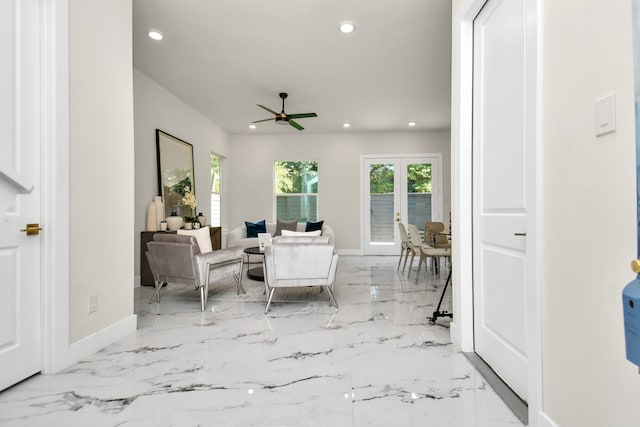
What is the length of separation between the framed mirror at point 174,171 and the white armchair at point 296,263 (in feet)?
8.31

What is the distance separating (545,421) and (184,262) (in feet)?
10.4

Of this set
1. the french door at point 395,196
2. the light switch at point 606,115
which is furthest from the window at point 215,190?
the light switch at point 606,115

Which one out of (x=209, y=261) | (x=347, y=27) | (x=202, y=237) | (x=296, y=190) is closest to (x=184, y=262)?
(x=209, y=261)

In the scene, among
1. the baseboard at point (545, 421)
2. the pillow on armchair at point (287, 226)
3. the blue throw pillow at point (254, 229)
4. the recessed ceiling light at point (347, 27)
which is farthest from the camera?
the pillow on armchair at point (287, 226)

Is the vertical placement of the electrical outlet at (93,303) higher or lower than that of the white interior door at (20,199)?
lower

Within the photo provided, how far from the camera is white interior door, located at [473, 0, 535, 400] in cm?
172

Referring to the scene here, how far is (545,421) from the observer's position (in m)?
1.37

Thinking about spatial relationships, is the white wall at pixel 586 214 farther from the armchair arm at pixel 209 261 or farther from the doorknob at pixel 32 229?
the armchair arm at pixel 209 261

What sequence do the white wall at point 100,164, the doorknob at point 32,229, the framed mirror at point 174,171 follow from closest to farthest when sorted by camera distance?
1. the doorknob at point 32,229
2. the white wall at point 100,164
3. the framed mirror at point 174,171

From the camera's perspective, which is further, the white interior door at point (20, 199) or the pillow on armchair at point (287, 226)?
the pillow on armchair at point (287, 226)

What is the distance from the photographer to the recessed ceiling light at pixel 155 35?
352 centimetres

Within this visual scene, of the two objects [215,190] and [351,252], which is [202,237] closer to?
[215,190]

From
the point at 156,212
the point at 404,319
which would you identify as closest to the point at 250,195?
the point at 156,212

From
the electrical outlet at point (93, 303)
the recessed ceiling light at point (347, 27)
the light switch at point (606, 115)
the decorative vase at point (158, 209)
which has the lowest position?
the electrical outlet at point (93, 303)
